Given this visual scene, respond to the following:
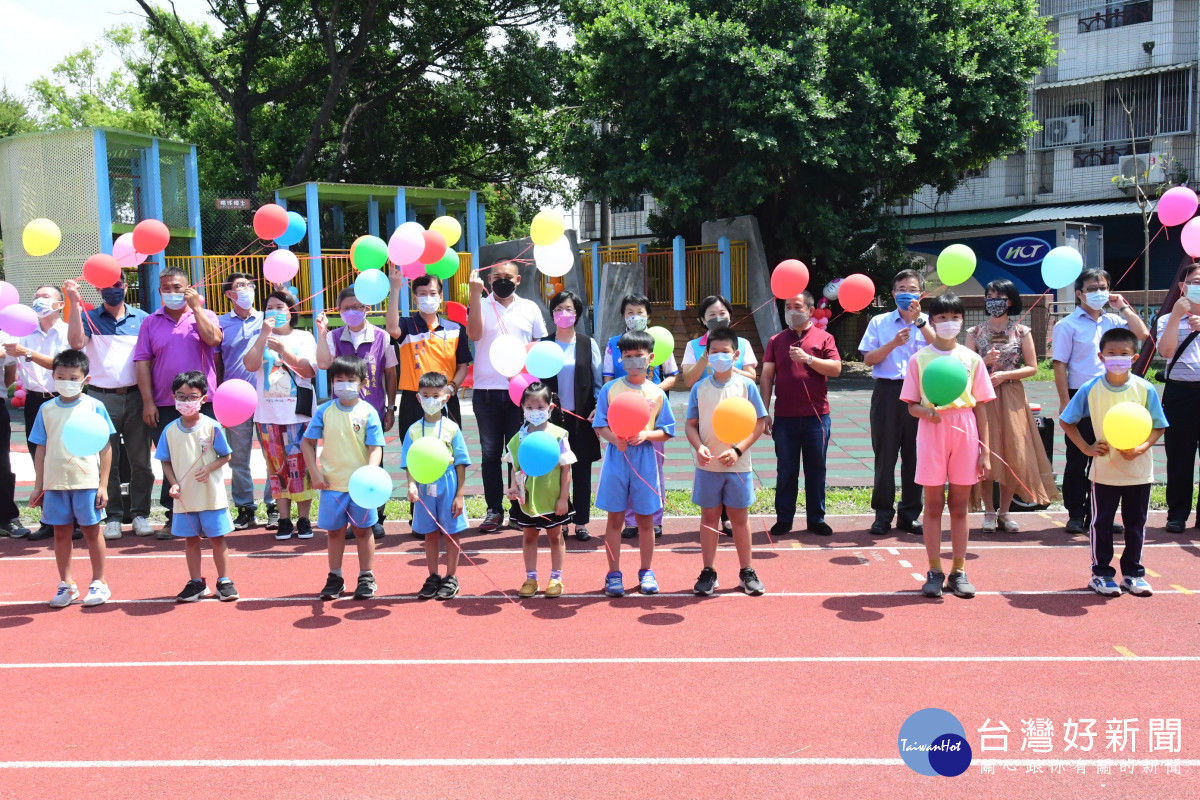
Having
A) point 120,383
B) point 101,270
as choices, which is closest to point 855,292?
point 101,270

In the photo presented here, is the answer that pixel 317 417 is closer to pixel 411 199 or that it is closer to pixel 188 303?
pixel 188 303

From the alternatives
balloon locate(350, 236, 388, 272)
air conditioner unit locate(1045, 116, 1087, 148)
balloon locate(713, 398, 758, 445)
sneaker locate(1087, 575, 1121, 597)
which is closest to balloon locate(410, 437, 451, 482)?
balloon locate(713, 398, 758, 445)

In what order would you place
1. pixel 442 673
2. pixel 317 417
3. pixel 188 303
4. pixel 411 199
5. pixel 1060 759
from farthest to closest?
pixel 411 199 → pixel 188 303 → pixel 317 417 → pixel 442 673 → pixel 1060 759

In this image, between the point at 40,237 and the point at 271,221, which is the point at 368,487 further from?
the point at 40,237

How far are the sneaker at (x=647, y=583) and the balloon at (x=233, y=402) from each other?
2.64 meters

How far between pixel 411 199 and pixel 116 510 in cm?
1500

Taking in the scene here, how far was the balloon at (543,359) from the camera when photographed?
20.6 ft

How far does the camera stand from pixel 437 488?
6168mm

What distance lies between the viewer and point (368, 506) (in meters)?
5.79

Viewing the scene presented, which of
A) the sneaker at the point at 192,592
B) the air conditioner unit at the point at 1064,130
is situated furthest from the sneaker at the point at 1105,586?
the air conditioner unit at the point at 1064,130

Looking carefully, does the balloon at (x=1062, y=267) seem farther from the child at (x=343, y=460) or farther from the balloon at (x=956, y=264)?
the child at (x=343, y=460)

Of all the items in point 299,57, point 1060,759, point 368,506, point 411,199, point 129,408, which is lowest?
point 1060,759

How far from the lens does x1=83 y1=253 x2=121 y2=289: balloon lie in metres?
7.11

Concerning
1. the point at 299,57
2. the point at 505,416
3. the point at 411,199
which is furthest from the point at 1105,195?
the point at 505,416
